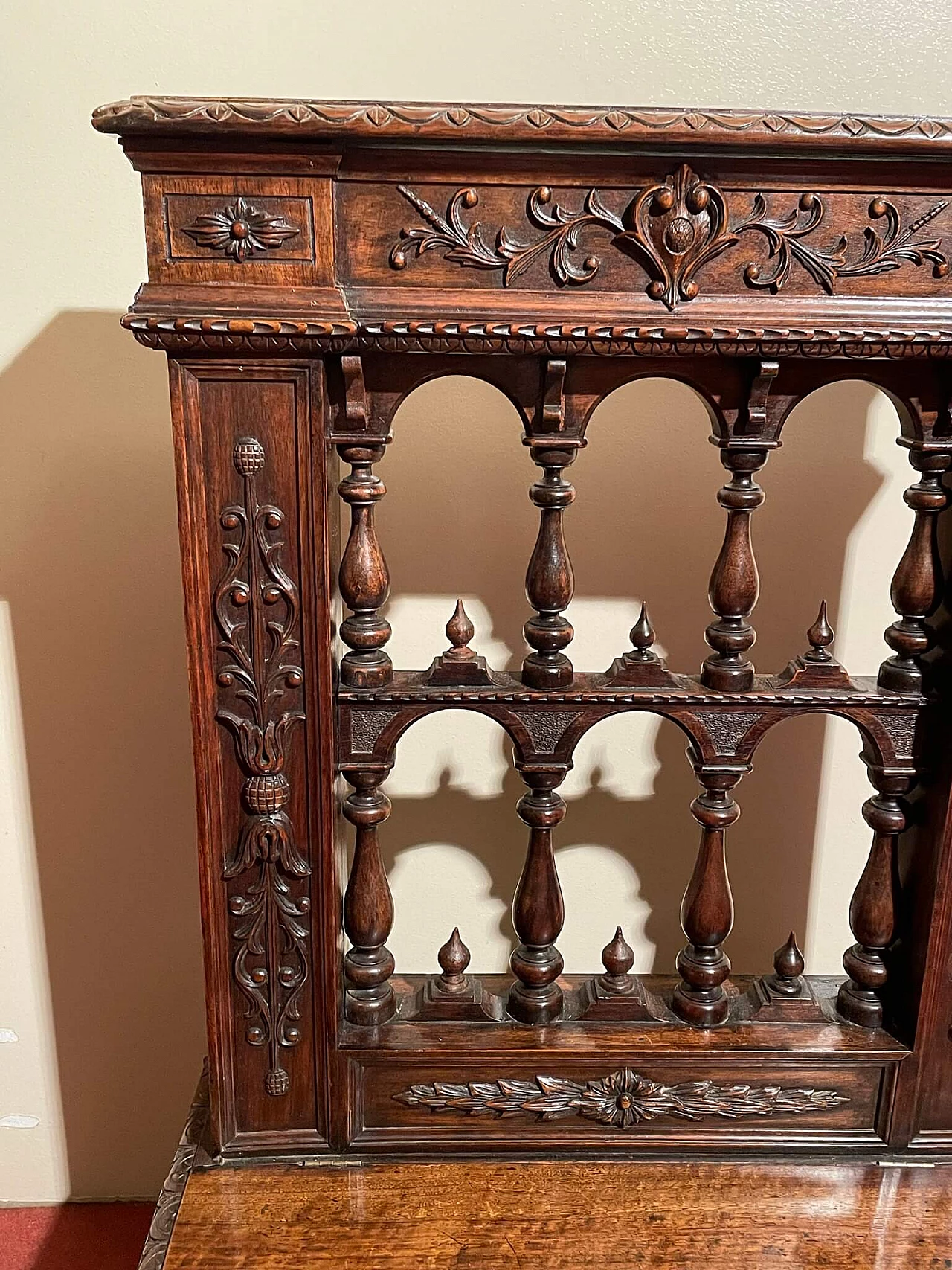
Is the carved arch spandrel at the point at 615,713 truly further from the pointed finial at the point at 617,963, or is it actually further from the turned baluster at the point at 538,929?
the pointed finial at the point at 617,963

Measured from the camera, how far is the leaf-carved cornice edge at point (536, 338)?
0.75 metres

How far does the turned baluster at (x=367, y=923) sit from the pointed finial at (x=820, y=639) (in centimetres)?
40

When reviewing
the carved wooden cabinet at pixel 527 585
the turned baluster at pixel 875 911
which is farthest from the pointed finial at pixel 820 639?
the turned baluster at pixel 875 911

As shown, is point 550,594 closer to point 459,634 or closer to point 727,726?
point 459,634

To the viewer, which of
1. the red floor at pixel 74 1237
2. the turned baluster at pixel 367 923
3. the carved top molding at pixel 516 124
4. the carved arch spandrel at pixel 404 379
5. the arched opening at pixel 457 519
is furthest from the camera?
the red floor at pixel 74 1237

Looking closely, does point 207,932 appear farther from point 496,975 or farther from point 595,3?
point 595,3

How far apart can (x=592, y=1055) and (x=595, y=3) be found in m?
1.00

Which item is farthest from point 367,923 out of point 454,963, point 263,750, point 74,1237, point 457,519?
point 74,1237

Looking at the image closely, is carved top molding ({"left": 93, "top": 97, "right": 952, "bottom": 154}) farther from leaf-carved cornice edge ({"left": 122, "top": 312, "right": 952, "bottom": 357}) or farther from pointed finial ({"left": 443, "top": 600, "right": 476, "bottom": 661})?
pointed finial ({"left": 443, "top": 600, "right": 476, "bottom": 661})

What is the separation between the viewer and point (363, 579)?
851 millimetres

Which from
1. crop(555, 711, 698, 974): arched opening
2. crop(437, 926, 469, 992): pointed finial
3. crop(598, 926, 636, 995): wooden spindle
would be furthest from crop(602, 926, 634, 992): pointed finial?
crop(555, 711, 698, 974): arched opening

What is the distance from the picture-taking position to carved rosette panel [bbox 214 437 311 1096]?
817 mm

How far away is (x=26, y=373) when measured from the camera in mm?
1097

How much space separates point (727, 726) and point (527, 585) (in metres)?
0.22
